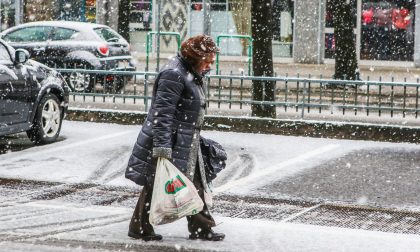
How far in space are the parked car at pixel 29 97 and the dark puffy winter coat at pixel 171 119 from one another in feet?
18.3

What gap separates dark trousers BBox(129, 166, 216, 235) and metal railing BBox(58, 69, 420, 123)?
7.14 metres

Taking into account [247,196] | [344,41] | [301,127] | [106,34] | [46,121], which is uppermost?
[106,34]

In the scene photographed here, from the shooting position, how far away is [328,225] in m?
8.19

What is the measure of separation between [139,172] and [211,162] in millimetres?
615

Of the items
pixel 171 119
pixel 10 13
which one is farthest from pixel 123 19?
pixel 171 119

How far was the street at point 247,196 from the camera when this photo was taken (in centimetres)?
746

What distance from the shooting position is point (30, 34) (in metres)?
21.5

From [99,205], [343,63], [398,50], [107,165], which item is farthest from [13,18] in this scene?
[99,205]

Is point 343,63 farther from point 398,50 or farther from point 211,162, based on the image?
point 211,162

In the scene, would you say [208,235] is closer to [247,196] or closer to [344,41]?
[247,196]

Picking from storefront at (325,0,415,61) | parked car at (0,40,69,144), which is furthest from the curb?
storefront at (325,0,415,61)

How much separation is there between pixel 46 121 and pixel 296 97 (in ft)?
13.8

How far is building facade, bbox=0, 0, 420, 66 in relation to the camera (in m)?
31.2

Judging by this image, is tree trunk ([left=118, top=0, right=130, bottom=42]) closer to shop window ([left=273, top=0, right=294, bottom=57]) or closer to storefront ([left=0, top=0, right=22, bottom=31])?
shop window ([left=273, top=0, right=294, bottom=57])
